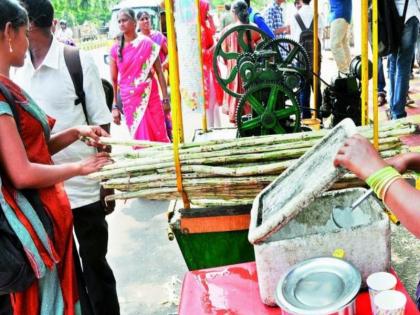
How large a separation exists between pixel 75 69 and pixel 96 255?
1094 mm

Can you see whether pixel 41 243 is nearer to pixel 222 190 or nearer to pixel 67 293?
pixel 67 293

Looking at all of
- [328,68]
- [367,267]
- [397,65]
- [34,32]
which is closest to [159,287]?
[34,32]

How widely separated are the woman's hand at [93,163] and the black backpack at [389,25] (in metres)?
Answer: 3.07

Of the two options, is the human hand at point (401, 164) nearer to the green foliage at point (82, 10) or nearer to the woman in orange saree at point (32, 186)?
the woman in orange saree at point (32, 186)

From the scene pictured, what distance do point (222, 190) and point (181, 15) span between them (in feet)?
6.76

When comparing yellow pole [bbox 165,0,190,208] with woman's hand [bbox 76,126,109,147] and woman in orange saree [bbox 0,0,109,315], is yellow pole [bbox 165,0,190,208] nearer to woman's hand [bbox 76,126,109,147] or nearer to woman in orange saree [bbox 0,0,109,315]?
woman in orange saree [bbox 0,0,109,315]

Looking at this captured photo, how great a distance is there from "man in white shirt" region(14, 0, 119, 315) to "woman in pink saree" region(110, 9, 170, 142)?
2504 millimetres

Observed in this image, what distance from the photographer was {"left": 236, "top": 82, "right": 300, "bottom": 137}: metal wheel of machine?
2.65 m

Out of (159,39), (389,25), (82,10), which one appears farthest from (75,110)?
(82,10)

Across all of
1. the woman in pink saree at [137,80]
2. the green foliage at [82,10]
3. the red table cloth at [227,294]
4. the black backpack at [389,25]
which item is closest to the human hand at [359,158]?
the red table cloth at [227,294]

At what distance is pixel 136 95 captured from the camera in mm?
5340

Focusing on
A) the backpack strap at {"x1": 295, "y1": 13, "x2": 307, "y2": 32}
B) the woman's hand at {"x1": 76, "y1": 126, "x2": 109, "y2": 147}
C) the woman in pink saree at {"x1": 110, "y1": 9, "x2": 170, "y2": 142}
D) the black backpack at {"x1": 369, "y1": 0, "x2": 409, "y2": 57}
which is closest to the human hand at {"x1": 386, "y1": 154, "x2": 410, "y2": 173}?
the woman's hand at {"x1": 76, "y1": 126, "x2": 109, "y2": 147}

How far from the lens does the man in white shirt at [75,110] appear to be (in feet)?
8.48

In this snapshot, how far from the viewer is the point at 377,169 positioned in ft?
4.50
